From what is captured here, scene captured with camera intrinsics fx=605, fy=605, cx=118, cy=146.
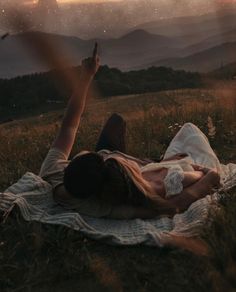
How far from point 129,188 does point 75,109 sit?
4.56 ft

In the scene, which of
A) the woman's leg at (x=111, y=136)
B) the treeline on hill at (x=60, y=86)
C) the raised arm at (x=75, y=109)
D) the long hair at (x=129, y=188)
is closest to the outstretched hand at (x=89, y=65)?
the raised arm at (x=75, y=109)

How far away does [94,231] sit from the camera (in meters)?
4.74

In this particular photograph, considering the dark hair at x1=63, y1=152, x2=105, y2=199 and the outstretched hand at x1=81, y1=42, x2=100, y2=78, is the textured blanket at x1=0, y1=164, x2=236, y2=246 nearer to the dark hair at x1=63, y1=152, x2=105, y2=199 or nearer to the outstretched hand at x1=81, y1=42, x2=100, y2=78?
the dark hair at x1=63, y1=152, x2=105, y2=199

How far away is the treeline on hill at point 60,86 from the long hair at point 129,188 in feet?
182

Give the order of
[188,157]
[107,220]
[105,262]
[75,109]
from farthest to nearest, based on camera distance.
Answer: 1. [188,157]
2. [75,109]
3. [107,220]
4. [105,262]

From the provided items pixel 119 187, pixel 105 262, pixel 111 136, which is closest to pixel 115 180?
pixel 119 187

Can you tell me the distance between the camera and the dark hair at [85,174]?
4.66 m

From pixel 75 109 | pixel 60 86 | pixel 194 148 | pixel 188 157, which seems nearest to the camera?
pixel 75 109

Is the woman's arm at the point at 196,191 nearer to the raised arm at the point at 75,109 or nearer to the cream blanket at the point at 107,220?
the cream blanket at the point at 107,220

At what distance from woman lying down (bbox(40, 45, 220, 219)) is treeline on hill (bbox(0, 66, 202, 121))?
5450 centimetres

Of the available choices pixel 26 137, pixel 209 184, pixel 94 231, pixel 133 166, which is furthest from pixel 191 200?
pixel 26 137

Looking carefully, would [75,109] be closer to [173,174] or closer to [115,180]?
[173,174]

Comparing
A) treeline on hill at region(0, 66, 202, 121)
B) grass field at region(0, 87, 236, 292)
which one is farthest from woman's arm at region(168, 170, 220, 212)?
treeline on hill at region(0, 66, 202, 121)

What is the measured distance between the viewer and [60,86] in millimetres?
70062
